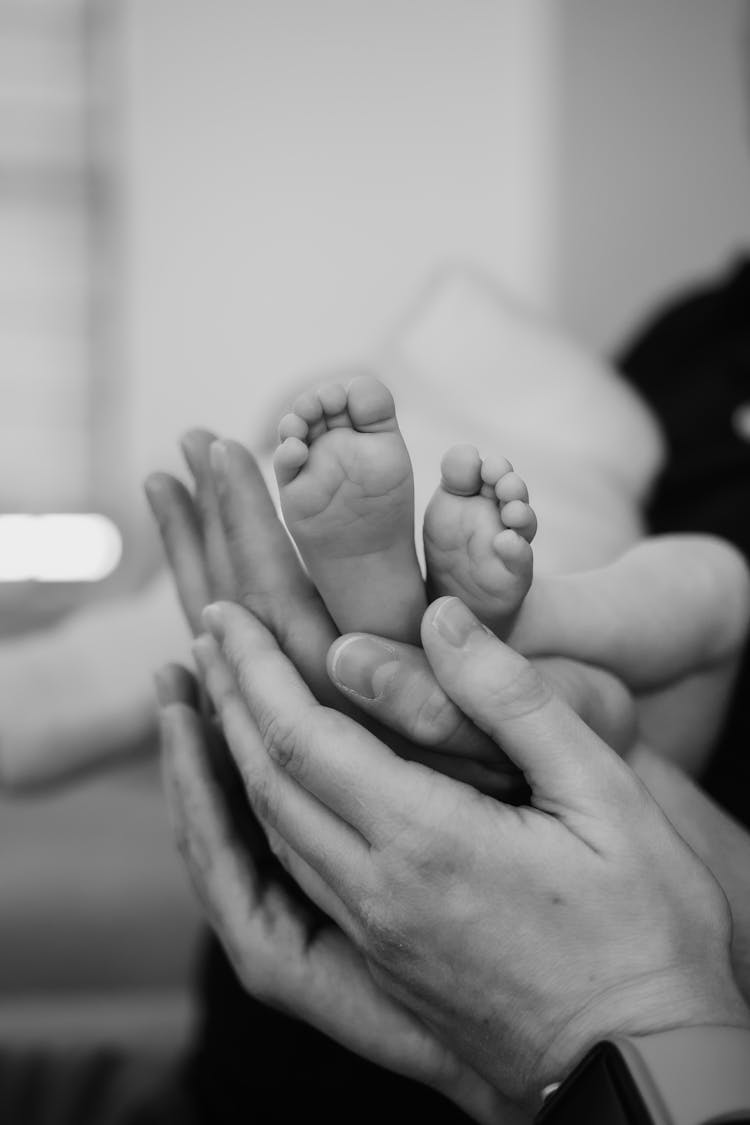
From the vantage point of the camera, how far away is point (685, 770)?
0.65 meters

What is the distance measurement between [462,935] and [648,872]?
8 centimetres

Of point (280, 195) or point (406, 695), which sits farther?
point (280, 195)

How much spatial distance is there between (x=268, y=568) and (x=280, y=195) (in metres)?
1.54

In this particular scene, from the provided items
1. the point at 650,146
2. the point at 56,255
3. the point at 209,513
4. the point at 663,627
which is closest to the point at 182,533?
the point at 209,513

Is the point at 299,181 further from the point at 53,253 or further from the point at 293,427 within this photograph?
the point at 293,427

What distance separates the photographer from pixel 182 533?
57 cm

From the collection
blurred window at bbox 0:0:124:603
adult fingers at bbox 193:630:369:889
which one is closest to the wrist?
adult fingers at bbox 193:630:369:889

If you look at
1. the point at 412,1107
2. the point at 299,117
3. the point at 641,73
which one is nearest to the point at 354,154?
the point at 299,117

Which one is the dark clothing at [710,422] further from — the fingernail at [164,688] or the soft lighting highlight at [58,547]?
the soft lighting highlight at [58,547]

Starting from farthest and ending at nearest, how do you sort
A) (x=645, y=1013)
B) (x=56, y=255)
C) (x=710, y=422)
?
(x=56, y=255)
(x=710, y=422)
(x=645, y=1013)

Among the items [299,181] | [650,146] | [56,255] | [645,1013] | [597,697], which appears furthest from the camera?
[56,255]

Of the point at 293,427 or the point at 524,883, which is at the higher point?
the point at 293,427

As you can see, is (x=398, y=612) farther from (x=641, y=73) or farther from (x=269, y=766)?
(x=641, y=73)

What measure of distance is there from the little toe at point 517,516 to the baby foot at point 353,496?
4 cm
